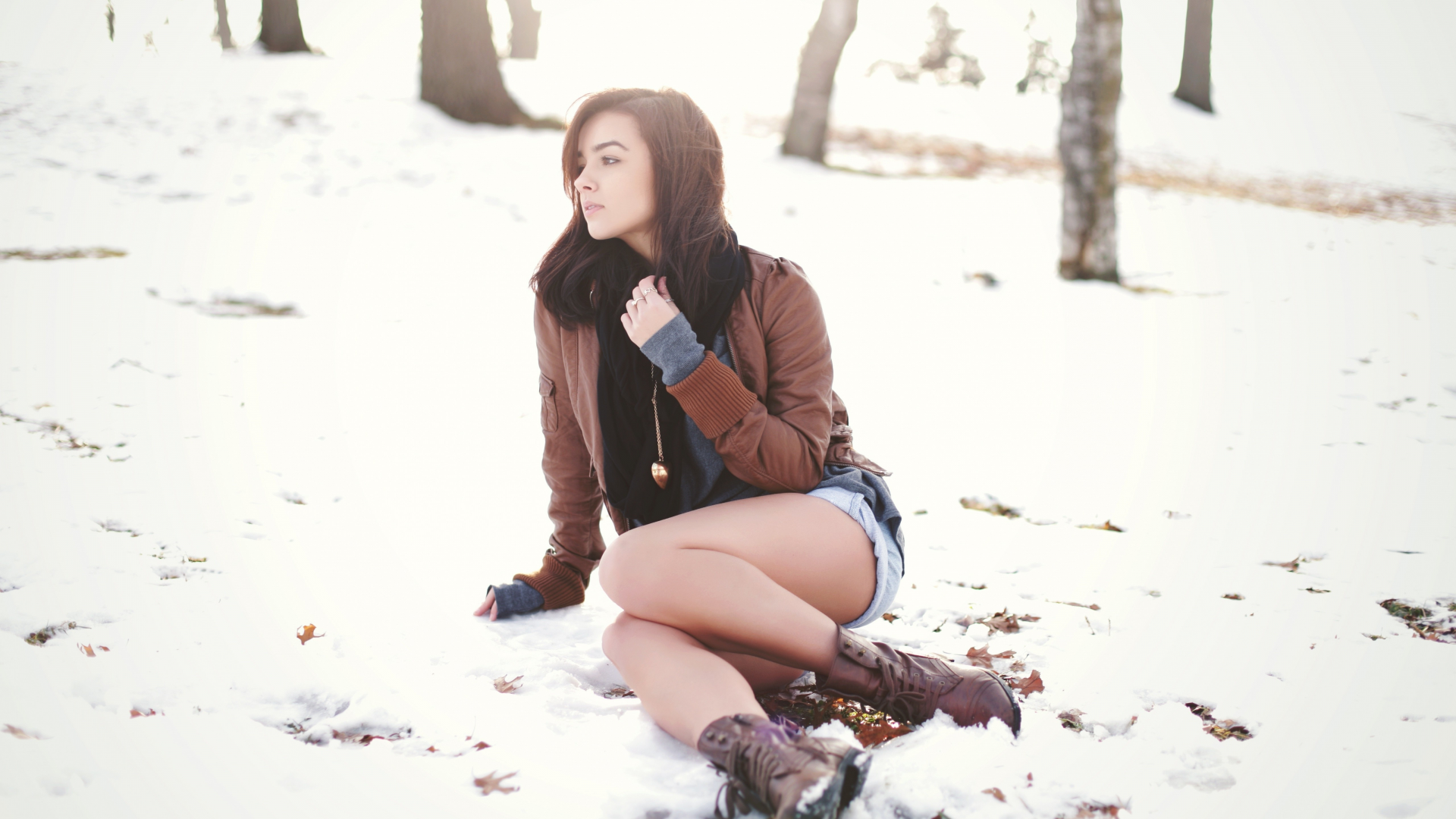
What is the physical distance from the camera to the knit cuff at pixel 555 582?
8.63ft

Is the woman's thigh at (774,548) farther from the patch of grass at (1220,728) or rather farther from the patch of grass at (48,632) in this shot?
the patch of grass at (48,632)

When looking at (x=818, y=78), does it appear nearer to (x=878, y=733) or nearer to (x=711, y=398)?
(x=711, y=398)

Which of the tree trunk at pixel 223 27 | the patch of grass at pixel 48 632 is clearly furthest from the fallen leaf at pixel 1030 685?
the tree trunk at pixel 223 27

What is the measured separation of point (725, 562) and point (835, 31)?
318 inches

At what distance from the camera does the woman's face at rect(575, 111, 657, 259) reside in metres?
2.18

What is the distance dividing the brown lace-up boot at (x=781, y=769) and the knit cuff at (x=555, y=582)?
1.06 metres

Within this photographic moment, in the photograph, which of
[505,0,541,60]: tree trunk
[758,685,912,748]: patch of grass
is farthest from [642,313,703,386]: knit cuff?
[505,0,541,60]: tree trunk

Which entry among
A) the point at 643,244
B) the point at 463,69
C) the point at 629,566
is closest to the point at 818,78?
the point at 463,69

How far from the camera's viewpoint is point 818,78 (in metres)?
9.02

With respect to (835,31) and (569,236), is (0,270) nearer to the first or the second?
(569,236)

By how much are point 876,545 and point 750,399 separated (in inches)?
19.5

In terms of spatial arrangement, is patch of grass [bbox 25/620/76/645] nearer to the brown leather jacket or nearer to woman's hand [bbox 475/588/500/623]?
woman's hand [bbox 475/588/500/623]

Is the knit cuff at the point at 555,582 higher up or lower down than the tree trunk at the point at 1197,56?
lower down

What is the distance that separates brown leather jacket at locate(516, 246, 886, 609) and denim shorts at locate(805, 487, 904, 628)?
7 cm
